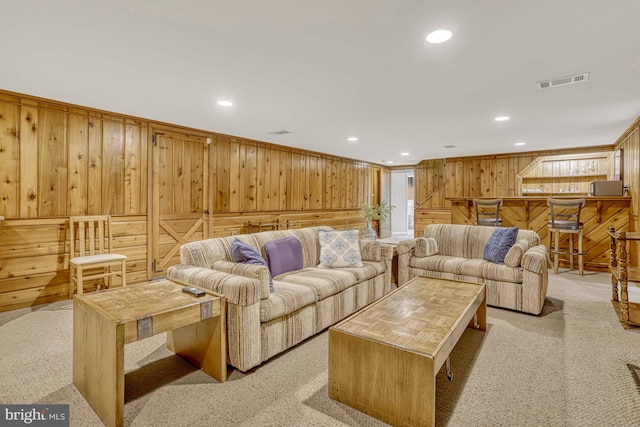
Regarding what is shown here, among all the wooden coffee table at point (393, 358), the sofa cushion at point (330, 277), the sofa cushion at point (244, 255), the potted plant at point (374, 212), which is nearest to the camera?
the wooden coffee table at point (393, 358)

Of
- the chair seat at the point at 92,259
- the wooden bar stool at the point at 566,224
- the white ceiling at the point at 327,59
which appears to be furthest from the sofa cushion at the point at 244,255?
the wooden bar stool at the point at 566,224

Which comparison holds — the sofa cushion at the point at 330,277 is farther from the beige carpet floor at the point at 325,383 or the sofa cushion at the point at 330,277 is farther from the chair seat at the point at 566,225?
the chair seat at the point at 566,225

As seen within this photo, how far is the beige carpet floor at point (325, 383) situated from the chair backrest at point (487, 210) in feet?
8.95

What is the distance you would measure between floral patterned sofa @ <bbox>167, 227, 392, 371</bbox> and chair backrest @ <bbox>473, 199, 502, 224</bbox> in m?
2.84

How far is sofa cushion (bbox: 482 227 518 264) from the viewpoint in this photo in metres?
3.57

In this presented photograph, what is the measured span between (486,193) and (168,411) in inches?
311

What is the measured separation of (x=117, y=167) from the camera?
4.16 metres


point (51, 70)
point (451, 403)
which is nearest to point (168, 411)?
point (451, 403)

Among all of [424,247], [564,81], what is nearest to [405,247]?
[424,247]

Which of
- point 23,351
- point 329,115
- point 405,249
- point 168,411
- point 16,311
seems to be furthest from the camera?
point 329,115

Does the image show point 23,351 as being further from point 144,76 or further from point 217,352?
point 144,76

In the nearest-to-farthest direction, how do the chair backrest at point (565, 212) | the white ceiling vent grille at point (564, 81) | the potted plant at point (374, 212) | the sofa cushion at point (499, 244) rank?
the white ceiling vent grille at point (564, 81)
the sofa cushion at point (499, 244)
the chair backrest at point (565, 212)
the potted plant at point (374, 212)

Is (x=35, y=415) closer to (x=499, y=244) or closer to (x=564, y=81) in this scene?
(x=499, y=244)

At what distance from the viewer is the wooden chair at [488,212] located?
5363 millimetres
